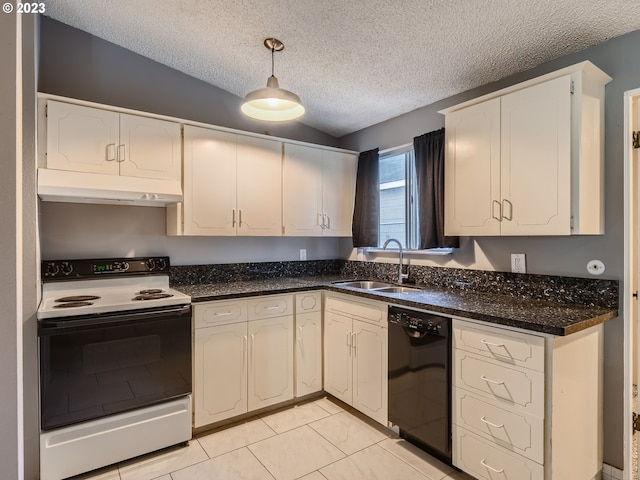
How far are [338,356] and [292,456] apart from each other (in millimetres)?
773

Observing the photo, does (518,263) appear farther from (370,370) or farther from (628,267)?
(370,370)

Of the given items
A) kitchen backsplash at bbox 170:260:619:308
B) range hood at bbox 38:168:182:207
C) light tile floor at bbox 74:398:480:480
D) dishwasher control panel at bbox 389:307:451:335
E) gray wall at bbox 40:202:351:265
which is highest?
range hood at bbox 38:168:182:207

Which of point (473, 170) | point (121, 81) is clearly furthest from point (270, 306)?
point (121, 81)

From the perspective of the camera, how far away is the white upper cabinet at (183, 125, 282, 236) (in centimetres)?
259

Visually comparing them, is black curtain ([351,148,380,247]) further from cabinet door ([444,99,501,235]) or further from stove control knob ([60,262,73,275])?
stove control knob ([60,262,73,275])

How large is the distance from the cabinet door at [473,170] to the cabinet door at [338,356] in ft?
3.41

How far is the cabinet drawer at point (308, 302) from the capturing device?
109 inches

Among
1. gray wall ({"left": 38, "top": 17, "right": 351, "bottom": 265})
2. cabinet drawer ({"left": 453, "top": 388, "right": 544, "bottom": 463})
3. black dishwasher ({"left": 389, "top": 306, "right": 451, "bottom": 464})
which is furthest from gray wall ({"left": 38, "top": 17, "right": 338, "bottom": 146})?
cabinet drawer ({"left": 453, "top": 388, "right": 544, "bottom": 463})

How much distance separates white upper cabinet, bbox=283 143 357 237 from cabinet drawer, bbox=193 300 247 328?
83 cm

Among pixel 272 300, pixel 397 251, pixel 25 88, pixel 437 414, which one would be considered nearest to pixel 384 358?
pixel 437 414

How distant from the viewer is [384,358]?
7.65ft

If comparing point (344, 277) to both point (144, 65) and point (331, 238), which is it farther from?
point (144, 65)

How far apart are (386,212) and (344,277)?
2.45 ft

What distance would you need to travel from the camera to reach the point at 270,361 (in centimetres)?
263
